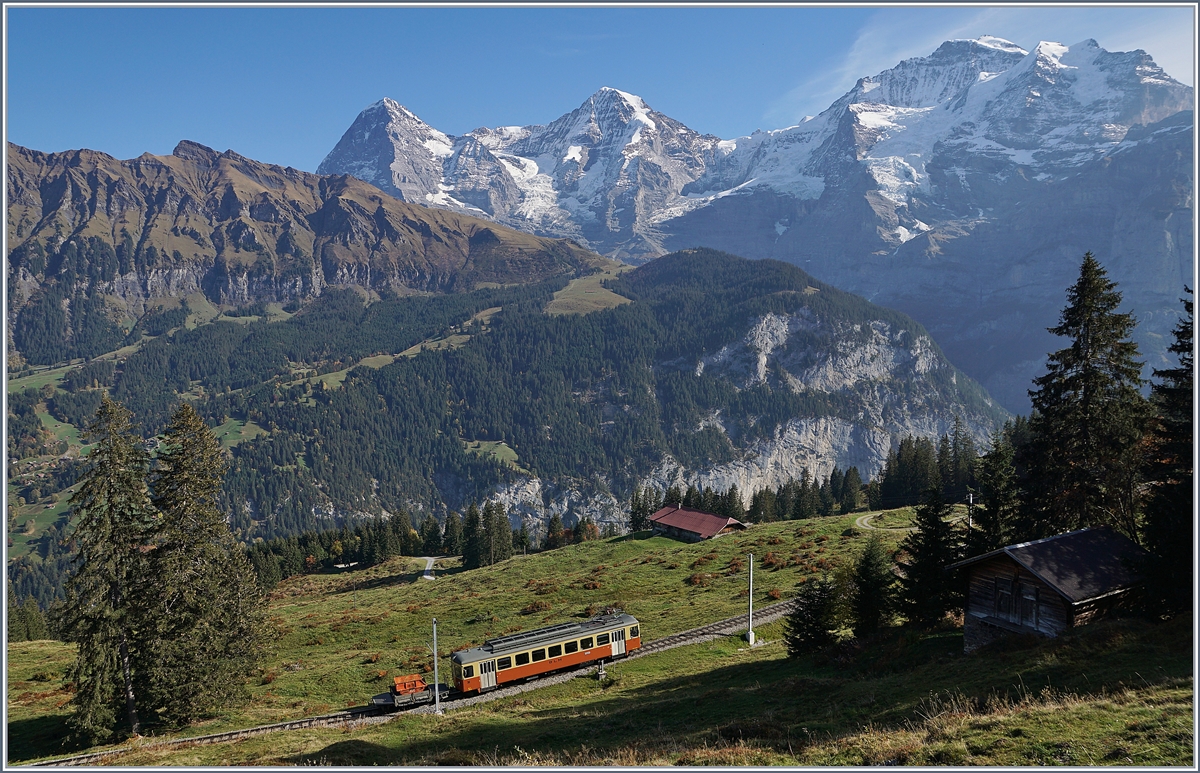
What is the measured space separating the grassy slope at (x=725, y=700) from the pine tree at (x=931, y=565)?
5.33 ft

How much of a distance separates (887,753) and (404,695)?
99.3ft

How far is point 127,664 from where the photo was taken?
3578 centimetres

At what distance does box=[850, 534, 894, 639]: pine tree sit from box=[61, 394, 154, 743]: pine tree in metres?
38.9

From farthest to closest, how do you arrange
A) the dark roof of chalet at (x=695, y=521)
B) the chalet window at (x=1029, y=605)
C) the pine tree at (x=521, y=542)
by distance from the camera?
the pine tree at (x=521, y=542)
the dark roof of chalet at (x=695, y=521)
the chalet window at (x=1029, y=605)

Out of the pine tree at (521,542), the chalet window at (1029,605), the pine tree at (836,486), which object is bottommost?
the pine tree at (521,542)

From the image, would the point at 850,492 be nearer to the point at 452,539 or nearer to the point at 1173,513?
the point at 452,539

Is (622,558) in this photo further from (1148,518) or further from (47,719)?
(1148,518)

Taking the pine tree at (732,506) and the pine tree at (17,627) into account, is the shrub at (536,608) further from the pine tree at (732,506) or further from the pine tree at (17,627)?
the pine tree at (17,627)

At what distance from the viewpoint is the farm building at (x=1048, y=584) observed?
29.3 meters

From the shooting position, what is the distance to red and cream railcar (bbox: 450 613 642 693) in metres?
42.0

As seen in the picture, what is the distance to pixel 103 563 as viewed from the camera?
34281 mm

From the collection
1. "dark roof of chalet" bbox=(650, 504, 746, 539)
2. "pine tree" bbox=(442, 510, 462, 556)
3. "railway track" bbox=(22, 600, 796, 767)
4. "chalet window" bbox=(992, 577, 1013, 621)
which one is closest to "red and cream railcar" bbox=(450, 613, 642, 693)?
"railway track" bbox=(22, 600, 796, 767)

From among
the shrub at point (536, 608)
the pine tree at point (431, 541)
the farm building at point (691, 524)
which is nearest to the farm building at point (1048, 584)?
the shrub at point (536, 608)

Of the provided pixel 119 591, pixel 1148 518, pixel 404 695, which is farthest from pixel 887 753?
pixel 119 591
